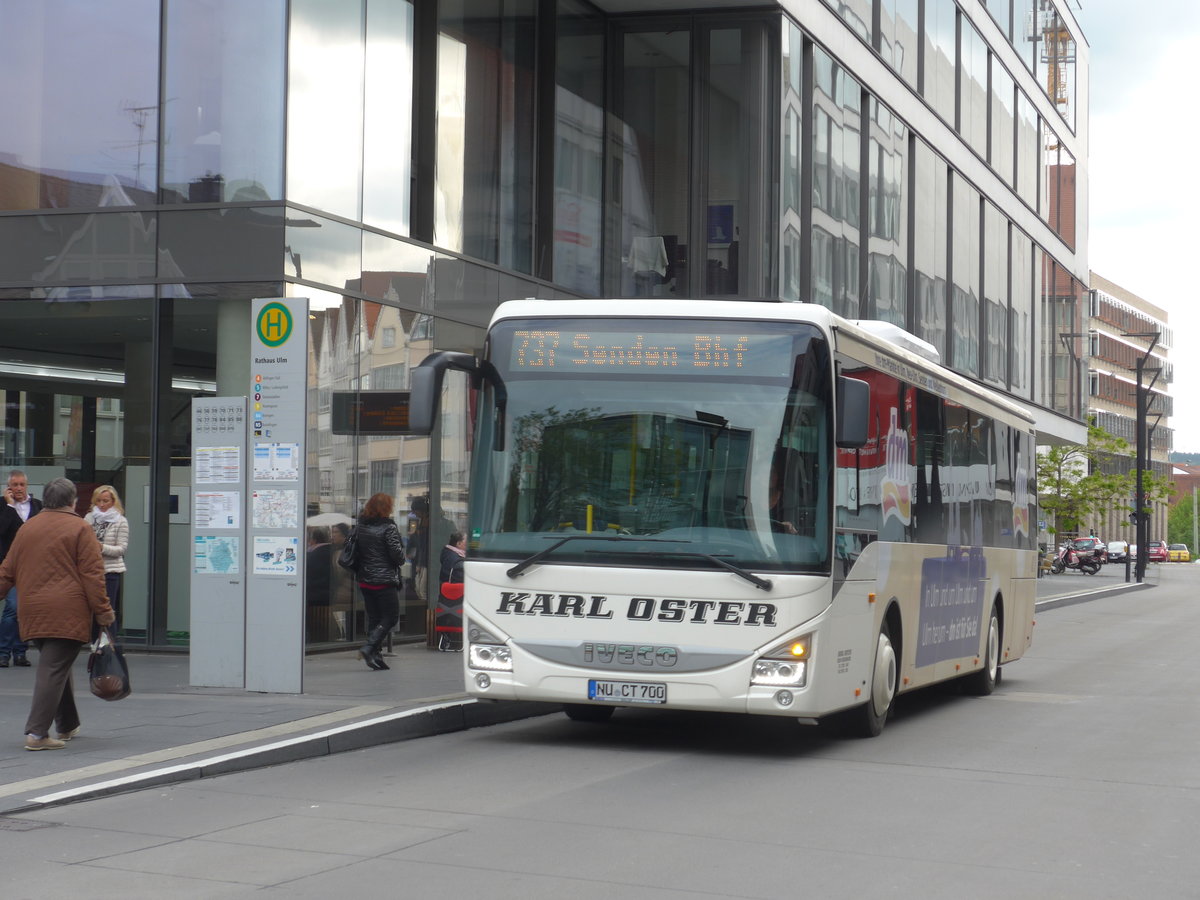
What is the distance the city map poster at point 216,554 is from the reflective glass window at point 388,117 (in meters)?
6.09

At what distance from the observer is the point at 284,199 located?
661 inches

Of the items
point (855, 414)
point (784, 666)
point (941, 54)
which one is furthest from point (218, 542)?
point (941, 54)

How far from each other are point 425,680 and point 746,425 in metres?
5.46

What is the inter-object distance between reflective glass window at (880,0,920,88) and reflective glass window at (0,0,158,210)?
1878cm

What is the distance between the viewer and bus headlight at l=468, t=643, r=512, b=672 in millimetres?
10828

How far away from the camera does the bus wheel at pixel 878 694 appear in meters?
12.0

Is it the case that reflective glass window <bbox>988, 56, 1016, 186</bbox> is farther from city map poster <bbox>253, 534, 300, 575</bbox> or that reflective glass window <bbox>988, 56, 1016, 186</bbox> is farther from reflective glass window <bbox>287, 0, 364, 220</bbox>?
city map poster <bbox>253, 534, 300, 575</bbox>

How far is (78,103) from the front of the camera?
17.7 m

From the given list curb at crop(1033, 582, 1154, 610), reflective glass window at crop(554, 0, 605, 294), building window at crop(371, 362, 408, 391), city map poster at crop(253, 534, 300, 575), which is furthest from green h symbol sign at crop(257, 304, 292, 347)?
curb at crop(1033, 582, 1154, 610)

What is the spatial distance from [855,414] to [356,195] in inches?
372

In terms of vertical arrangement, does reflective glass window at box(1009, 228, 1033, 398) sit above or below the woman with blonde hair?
above

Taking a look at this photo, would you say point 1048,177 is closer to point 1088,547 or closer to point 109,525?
point 1088,547

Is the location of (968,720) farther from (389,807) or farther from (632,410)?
(389,807)

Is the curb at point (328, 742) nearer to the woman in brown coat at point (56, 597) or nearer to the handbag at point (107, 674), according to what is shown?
the handbag at point (107, 674)
